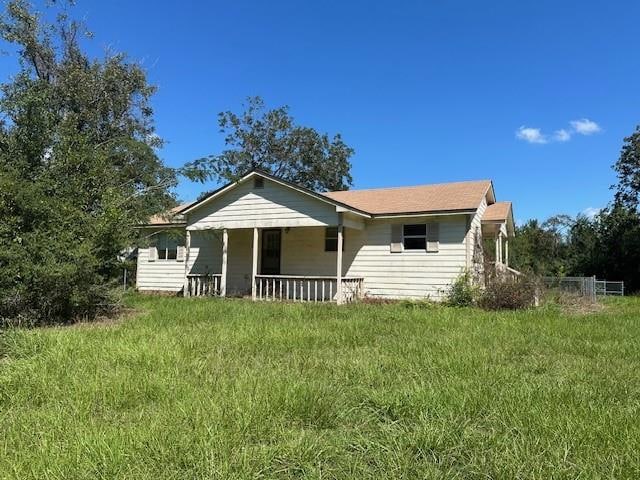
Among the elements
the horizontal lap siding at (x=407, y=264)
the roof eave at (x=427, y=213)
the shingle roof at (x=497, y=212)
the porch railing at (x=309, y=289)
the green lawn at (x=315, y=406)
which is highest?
the shingle roof at (x=497, y=212)

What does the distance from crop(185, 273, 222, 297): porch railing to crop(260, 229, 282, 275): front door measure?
1854 mm

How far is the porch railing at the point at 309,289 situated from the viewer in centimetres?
1476

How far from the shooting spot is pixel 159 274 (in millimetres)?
19281

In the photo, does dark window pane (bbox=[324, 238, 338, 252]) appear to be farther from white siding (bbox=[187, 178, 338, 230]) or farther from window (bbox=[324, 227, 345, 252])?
white siding (bbox=[187, 178, 338, 230])

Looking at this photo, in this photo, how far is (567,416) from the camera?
3807mm

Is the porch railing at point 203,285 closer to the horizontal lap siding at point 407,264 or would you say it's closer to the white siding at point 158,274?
the white siding at point 158,274

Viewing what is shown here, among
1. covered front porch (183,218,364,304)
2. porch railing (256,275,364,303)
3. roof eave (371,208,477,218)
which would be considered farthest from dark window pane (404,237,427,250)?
porch railing (256,275,364,303)

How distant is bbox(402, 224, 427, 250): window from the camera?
14805mm

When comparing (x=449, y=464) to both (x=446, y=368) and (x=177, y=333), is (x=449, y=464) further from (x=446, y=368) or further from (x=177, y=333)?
(x=177, y=333)

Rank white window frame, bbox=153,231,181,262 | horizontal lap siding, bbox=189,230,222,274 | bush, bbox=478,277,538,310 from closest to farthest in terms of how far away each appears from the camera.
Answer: bush, bbox=478,277,538,310 < horizontal lap siding, bbox=189,230,222,274 < white window frame, bbox=153,231,181,262

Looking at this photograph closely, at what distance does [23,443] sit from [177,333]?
439 cm

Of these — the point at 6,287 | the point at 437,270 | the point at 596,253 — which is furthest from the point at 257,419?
the point at 596,253

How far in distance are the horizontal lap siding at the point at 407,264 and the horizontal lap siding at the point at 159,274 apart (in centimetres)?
Answer: 740

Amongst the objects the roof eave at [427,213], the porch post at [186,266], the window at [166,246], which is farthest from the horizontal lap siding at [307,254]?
the window at [166,246]
